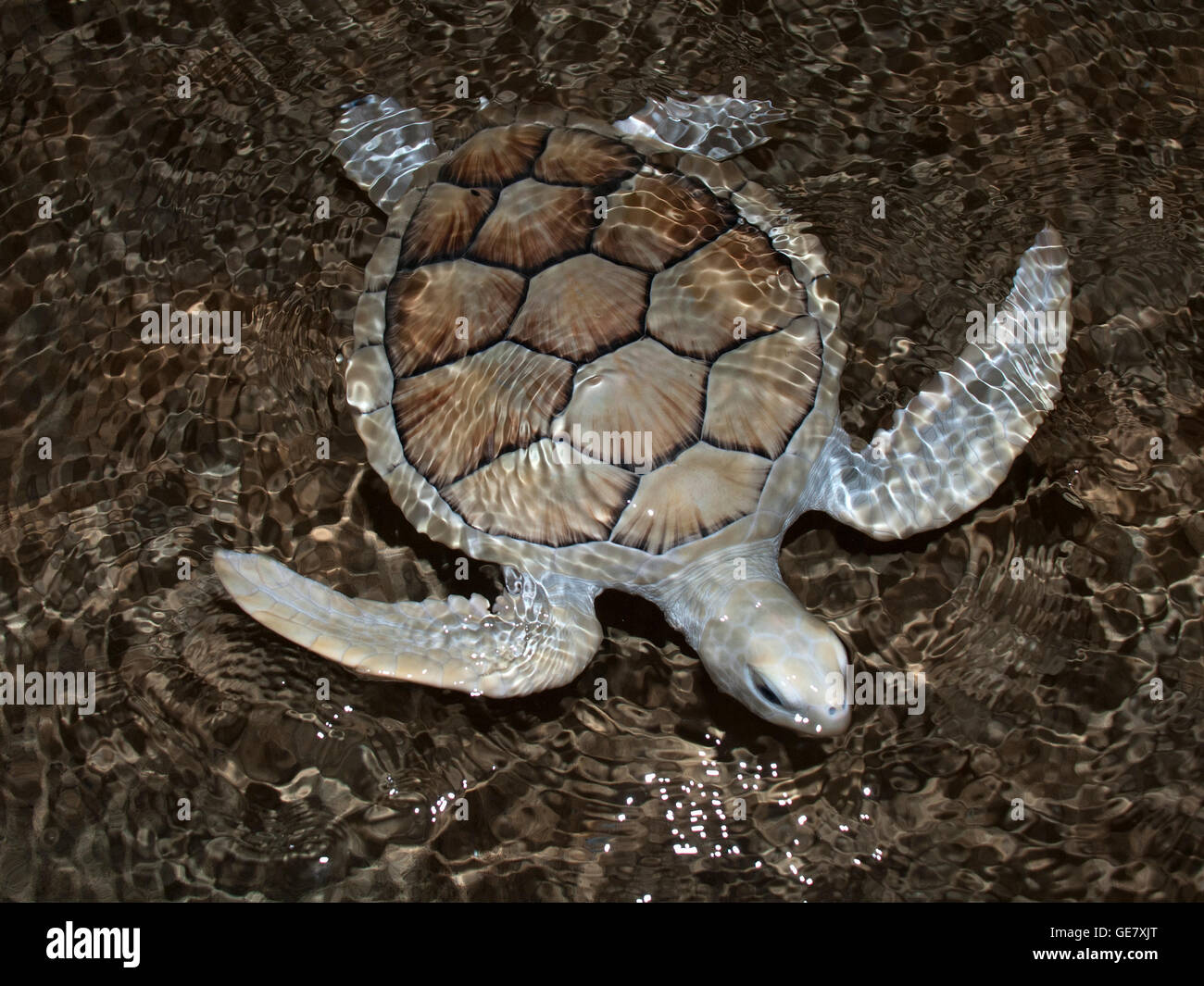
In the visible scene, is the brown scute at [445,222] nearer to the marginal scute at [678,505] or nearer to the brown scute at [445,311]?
the brown scute at [445,311]

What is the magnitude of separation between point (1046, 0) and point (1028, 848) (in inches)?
130

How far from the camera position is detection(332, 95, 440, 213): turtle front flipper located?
3.21 meters

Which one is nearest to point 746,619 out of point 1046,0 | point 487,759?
point 487,759

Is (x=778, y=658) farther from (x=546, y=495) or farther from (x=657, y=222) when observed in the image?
(x=657, y=222)

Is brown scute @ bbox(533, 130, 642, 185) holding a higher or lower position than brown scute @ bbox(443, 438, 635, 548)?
higher

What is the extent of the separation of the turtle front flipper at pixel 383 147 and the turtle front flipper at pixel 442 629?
1420 millimetres

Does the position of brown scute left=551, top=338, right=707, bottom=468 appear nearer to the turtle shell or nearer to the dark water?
the turtle shell

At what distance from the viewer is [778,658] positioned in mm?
2271

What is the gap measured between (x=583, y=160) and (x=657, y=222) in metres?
0.35

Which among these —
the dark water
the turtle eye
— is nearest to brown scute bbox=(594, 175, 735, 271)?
the dark water

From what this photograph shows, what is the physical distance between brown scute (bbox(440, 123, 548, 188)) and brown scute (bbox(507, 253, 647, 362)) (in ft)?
1.47

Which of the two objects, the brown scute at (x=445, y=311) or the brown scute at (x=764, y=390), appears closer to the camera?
the brown scute at (x=764, y=390)

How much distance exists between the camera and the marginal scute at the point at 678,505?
8.03ft

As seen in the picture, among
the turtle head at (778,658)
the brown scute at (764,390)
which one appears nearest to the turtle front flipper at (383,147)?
the brown scute at (764,390)
